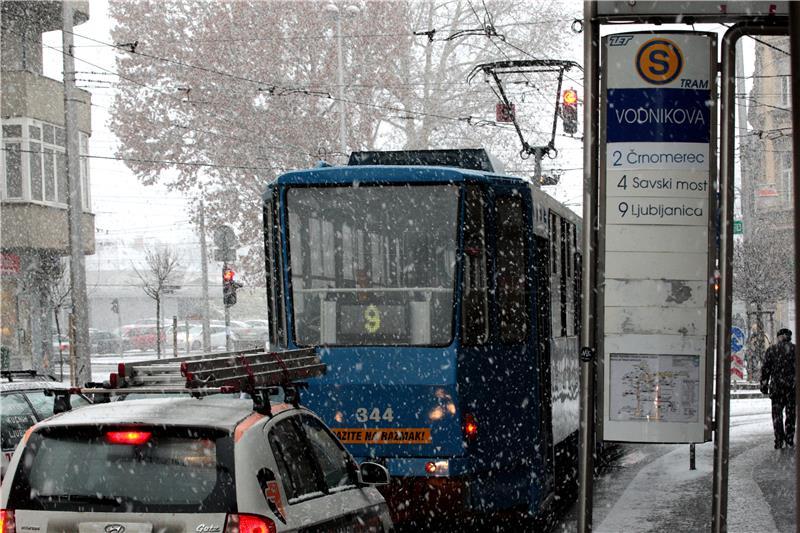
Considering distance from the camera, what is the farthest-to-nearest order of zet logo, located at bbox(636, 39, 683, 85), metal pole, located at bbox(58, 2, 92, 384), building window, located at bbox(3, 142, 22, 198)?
building window, located at bbox(3, 142, 22, 198)
metal pole, located at bbox(58, 2, 92, 384)
zet logo, located at bbox(636, 39, 683, 85)

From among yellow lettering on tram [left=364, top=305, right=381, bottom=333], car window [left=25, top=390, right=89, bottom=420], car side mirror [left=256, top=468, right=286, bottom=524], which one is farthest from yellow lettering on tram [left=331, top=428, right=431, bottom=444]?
car side mirror [left=256, top=468, right=286, bottom=524]

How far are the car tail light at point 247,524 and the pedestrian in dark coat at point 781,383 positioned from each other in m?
14.1

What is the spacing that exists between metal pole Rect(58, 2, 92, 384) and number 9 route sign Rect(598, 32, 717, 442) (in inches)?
737

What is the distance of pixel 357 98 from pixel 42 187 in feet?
40.7

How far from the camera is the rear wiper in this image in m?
6.16

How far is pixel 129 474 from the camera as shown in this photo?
6.24 meters

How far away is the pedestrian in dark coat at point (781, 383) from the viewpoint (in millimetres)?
19234

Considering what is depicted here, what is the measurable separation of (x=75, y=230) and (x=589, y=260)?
19.3m

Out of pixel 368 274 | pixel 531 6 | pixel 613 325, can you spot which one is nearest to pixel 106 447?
pixel 613 325

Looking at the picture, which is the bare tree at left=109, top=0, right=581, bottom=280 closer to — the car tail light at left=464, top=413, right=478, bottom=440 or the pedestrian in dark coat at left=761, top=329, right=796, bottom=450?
the pedestrian in dark coat at left=761, top=329, right=796, bottom=450

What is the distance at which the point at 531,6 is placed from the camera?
4953 cm

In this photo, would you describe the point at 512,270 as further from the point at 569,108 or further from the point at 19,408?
the point at 569,108

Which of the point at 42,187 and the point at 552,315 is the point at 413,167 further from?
the point at 42,187

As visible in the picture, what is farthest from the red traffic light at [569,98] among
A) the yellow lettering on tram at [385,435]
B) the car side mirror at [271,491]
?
the car side mirror at [271,491]
